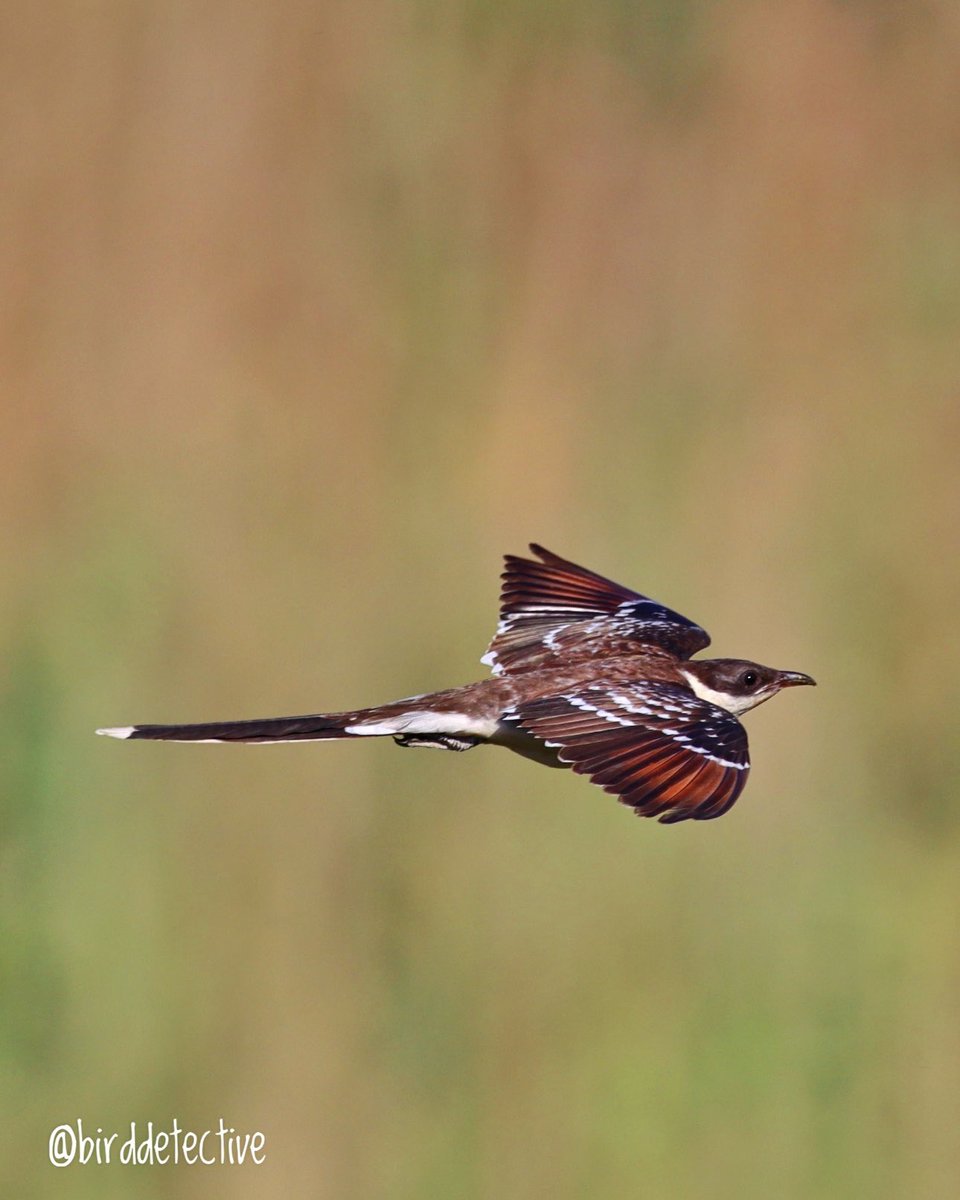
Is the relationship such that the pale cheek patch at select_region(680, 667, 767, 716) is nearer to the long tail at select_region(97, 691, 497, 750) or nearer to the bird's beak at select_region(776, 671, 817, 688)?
the bird's beak at select_region(776, 671, 817, 688)

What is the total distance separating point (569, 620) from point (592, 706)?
45.1 inches

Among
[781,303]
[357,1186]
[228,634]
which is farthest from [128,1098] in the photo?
[781,303]

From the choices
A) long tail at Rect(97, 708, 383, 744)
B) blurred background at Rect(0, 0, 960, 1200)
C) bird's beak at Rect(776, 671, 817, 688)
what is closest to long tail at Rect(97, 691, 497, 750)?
long tail at Rect(97, 708, 383, 744)

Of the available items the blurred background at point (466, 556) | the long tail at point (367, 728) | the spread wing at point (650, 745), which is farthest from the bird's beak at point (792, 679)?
the long tail at point (367, 728)

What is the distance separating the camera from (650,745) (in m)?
2.95

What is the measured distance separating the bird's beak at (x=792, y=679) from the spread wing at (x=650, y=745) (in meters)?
0.53

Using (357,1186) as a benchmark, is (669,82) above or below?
above

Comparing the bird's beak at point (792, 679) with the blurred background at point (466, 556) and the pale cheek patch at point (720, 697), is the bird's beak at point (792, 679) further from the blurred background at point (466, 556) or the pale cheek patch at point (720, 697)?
the blurred background at point (466, 556)

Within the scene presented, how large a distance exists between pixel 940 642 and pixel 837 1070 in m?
1.22

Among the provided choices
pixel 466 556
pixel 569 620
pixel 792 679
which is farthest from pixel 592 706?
pixel 466 556

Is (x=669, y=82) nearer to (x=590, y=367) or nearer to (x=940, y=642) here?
(x=590, y=367)

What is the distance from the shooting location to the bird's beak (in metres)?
3.79

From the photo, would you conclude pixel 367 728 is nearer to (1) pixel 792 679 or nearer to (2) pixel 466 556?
(1) pixel 792 679

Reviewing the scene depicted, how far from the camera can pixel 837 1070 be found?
353cm
